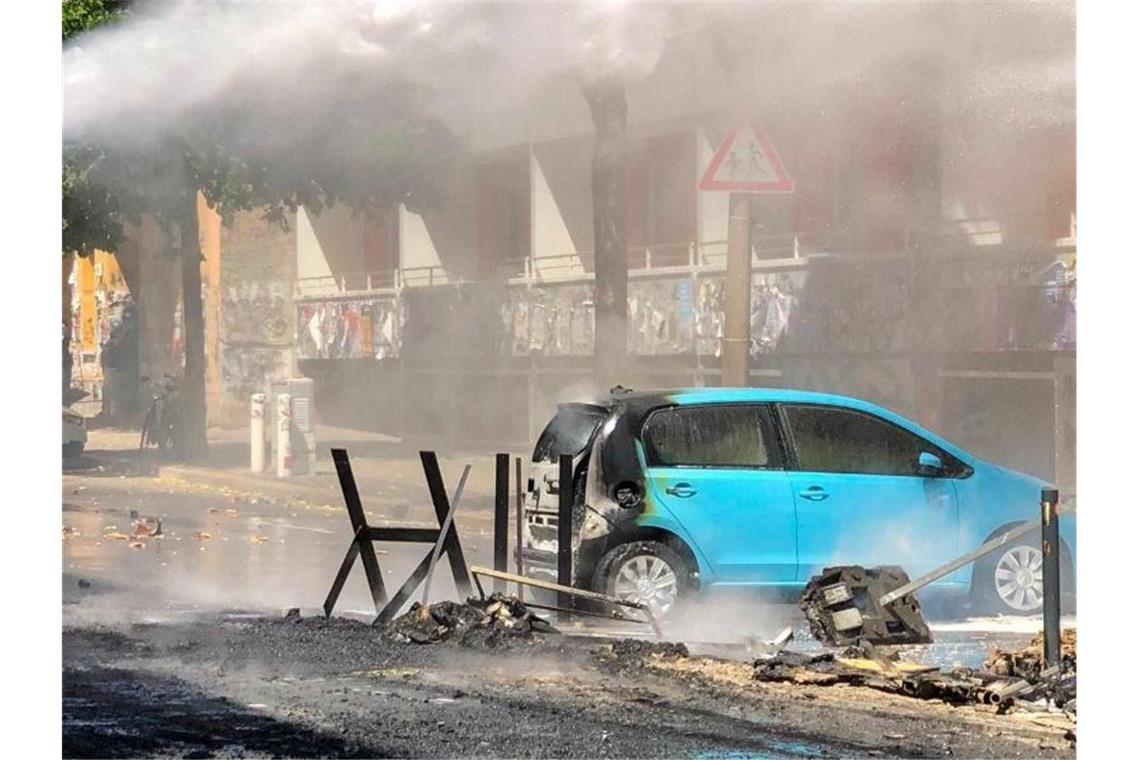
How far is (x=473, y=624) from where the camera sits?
902 centimetres

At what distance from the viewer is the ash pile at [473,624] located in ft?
29.3

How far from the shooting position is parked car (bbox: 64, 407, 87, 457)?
21.0 meters

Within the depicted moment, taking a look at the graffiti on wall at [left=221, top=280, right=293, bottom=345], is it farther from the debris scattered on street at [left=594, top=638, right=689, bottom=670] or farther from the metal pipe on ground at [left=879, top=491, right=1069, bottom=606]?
the metal pipe on ground at [left=879, top=491, right=1069, bottom=606]

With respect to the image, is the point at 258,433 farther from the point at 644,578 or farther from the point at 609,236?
the point at 644,578

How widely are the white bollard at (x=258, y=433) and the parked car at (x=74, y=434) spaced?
2.82 metres

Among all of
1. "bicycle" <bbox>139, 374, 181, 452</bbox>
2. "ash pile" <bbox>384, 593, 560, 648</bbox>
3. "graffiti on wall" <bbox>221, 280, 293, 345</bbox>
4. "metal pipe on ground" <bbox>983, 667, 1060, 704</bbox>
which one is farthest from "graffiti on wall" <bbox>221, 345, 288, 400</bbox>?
"metal pipe on ground" <bbox>983, 667, 1060, 704</bbox>

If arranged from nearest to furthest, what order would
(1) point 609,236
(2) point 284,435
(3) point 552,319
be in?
(1) point 609,236 → (3) point 552,319 → (2) point 284,435

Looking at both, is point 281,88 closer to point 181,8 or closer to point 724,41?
point 181,8

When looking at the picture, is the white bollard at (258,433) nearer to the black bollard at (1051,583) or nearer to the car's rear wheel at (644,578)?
the car's rear wheel at (644,578)

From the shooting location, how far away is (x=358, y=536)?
31.7ft

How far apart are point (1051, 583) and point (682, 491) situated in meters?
2.00

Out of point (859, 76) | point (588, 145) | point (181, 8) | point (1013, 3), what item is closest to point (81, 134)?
point (181, 8)

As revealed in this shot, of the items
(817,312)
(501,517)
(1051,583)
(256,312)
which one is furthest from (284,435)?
(1051,583)

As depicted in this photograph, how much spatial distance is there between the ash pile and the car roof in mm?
1284
